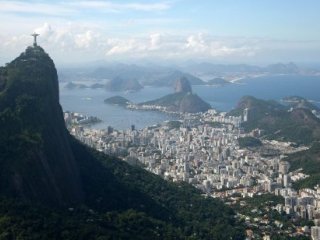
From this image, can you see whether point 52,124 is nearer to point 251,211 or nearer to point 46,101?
point 46,101

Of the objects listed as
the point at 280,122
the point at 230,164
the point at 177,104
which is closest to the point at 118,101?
the point at 177,104

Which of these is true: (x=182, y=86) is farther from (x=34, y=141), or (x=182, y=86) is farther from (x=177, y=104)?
(x=34, y=141)


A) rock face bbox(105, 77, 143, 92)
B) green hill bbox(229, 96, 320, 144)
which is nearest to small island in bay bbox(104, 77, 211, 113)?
green hill bbox(229, 96, 320, 144)

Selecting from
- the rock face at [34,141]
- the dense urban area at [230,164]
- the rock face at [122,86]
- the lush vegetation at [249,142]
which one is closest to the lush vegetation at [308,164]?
the dense urban area at [230,164]

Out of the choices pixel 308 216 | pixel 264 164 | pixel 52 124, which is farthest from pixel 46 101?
pixel 264 164

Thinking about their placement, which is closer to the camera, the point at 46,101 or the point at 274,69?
the point at 46,101

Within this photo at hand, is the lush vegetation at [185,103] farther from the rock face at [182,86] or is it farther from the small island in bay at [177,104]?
the rock face at [182,86]
